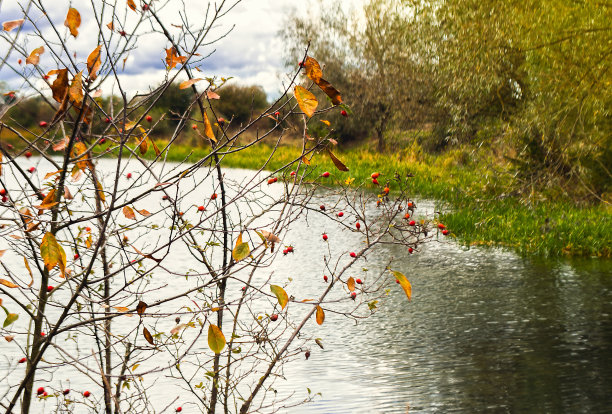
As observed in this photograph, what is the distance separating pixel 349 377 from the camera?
575 centimetres

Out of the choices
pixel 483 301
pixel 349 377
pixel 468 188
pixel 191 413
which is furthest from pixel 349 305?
pixel 468 188

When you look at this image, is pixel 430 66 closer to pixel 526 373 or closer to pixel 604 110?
pixel 604 110

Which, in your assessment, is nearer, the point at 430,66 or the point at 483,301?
the point at 483,301

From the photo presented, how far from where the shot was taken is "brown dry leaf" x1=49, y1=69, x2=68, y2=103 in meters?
2.20

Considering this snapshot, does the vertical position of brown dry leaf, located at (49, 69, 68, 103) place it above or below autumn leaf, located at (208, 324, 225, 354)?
above

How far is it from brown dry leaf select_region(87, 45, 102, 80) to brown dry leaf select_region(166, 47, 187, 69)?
1.29 ft

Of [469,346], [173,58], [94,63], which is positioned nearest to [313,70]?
[173,58]

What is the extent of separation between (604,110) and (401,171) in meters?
9.79

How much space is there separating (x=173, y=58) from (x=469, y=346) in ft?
15.6

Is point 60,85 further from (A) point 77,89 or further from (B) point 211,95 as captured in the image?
(B) point 211,95

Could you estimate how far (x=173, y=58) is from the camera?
2820 mm

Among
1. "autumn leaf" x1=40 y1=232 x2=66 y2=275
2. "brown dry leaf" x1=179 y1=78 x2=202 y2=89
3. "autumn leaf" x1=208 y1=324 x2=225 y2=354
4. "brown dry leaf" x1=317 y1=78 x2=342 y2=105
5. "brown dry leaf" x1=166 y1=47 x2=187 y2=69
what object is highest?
"brown dry leaf" x1=166 y1=47 x2=187 y2=69

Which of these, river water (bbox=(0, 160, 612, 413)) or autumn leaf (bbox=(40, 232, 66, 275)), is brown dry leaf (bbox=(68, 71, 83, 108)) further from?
river water (bbox=(0, 160, 612, 413))

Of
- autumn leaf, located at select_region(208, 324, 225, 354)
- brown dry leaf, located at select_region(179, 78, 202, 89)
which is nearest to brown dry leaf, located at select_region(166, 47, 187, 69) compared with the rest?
brown dry leaf, located at select_region(179, 78, 202, 89)
